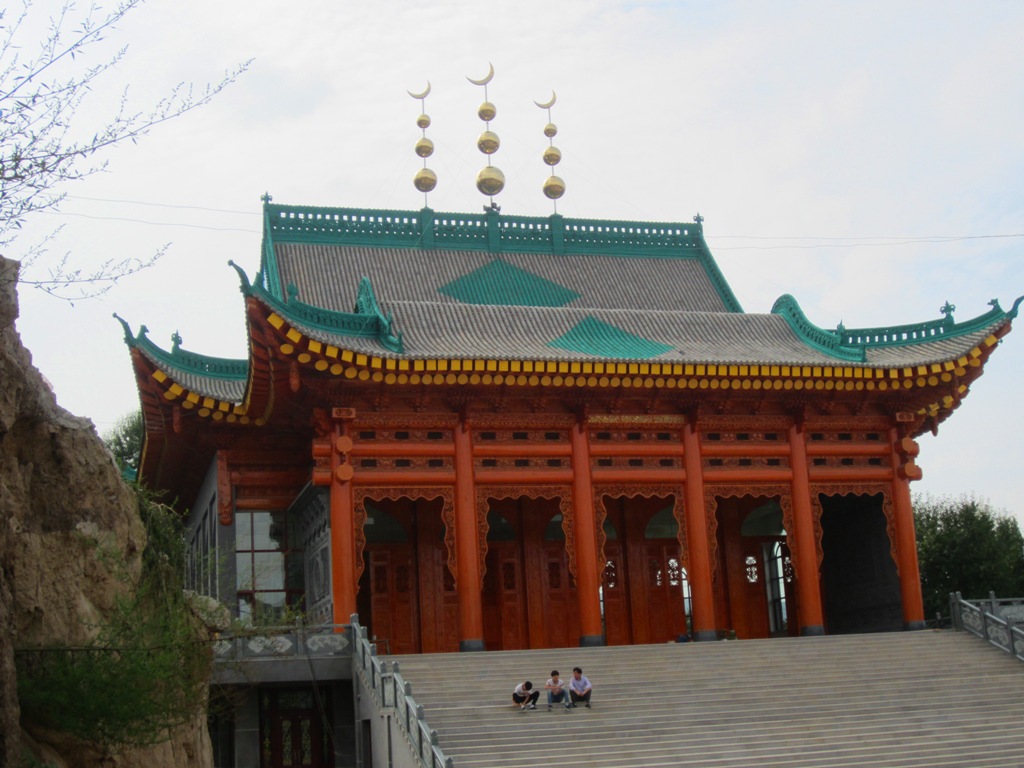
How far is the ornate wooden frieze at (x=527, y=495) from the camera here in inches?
907

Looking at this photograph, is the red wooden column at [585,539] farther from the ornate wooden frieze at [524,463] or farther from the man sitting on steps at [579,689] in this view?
the man sitting on steps at [579,689]

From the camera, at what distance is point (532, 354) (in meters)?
23.7

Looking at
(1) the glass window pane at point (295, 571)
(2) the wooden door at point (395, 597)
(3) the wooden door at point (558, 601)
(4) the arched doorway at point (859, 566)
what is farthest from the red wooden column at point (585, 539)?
(1) the glass window pane at point (295, 571)

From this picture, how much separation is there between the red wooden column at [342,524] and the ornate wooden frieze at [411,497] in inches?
5.8

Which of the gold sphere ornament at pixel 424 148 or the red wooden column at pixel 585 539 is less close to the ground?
the gold sphere ornament at pixel 424 148

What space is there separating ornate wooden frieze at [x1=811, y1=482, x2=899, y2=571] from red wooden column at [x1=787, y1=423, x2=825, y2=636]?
0.17 meters

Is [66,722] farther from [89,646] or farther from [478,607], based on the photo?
[478,607]

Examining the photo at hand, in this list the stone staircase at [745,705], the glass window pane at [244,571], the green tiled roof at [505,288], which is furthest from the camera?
the green tiled roof at [505,288]

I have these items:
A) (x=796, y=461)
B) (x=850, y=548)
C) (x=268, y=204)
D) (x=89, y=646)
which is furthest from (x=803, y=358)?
(x=89, y=646)

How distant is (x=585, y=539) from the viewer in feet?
77.0

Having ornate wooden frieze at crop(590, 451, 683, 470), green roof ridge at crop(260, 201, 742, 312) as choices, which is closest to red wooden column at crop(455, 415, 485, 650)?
ornate wooden frieze at crop(590, 451, 683, 470)

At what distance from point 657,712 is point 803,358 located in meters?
9.66

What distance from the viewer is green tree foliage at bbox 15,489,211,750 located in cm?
1258

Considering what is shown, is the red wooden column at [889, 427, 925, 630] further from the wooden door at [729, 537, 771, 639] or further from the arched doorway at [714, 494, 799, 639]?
the wooden door at [729, 537, 771, 639]
